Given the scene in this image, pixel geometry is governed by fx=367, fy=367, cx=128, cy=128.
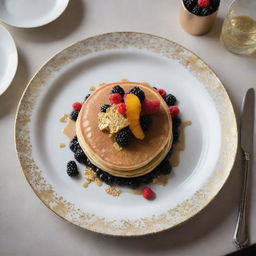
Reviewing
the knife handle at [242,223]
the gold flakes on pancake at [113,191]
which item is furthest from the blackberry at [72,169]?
the knife handle at [242,223]

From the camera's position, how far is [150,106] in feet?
5.15

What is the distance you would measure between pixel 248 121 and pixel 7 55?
1.22m

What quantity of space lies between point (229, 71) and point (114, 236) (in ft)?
3.29

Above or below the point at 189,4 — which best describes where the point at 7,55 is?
below

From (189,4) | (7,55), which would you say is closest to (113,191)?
(7,55)

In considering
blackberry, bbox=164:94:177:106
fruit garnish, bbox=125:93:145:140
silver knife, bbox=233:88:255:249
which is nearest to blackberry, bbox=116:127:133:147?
fruit garnish, bbox=125:93:145:140

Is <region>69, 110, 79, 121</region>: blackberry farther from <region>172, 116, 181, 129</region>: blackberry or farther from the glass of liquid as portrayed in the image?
the glass of liquid

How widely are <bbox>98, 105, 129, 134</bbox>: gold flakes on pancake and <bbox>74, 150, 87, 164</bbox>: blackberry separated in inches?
6.4

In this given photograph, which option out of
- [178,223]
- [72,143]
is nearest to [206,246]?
[178,223]

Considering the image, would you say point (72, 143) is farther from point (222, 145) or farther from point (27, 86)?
point (222, 145)

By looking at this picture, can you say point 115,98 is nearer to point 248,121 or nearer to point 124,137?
point 124,137

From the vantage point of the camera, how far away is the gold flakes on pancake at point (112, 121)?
1.50 meters

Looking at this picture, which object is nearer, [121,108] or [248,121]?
[121,108]

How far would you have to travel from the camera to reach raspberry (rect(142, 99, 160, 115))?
157 cm
